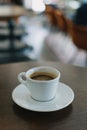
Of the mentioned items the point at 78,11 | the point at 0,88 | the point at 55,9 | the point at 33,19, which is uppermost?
the point at 0,88

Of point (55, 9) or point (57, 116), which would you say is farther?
point (55, 9)

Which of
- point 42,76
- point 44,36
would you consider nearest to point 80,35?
point 44,36

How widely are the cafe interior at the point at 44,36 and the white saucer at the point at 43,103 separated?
1.42 meters

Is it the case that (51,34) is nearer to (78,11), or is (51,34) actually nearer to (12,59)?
(78,11)

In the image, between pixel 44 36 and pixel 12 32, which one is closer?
pixel 12 32

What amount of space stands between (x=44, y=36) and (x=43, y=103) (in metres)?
4.37

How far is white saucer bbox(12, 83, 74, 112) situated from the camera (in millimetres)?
797

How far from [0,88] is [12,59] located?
56.7 inches

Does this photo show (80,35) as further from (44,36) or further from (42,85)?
(42,85)

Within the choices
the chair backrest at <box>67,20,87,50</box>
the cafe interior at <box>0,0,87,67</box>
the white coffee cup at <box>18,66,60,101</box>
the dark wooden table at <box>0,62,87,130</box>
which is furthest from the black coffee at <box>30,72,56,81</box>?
the chair backrest at <box>67,20,87,50</box>

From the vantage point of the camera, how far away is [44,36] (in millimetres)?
5133

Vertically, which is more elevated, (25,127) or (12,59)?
(25,127)

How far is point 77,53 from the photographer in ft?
13.0

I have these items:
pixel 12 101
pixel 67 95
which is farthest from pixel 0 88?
pixel 67 95
